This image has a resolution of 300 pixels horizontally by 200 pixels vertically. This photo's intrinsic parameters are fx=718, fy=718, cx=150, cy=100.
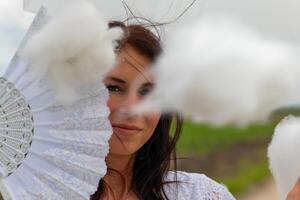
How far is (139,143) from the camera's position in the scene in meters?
1.20

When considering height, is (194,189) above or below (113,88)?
below

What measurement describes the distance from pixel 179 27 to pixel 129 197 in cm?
41

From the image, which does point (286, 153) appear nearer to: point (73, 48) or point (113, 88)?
point (113, 88)

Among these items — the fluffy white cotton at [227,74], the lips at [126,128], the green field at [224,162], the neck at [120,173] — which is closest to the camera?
the fluffy white cotton at [227,74]

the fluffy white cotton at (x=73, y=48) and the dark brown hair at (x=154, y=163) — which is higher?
the fluffy white cotton at (x=73, y=48)

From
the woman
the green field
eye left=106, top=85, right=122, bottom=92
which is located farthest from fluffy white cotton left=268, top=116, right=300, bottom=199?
the green field

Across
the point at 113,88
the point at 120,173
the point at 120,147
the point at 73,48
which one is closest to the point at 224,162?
the point at 120,173

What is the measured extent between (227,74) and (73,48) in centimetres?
21

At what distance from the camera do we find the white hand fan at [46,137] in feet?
3.25

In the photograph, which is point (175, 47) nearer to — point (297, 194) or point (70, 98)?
point (70, 98)

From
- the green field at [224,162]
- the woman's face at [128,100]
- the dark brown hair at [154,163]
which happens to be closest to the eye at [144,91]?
the woman's face at [128,100]

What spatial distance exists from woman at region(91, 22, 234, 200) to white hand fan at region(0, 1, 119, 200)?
0.17ft

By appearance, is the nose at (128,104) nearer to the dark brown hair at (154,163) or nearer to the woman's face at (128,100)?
the woman's face at (128,100)

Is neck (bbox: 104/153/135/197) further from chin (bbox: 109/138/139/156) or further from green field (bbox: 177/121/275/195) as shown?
green field (bbox: 177/121/275/195)
